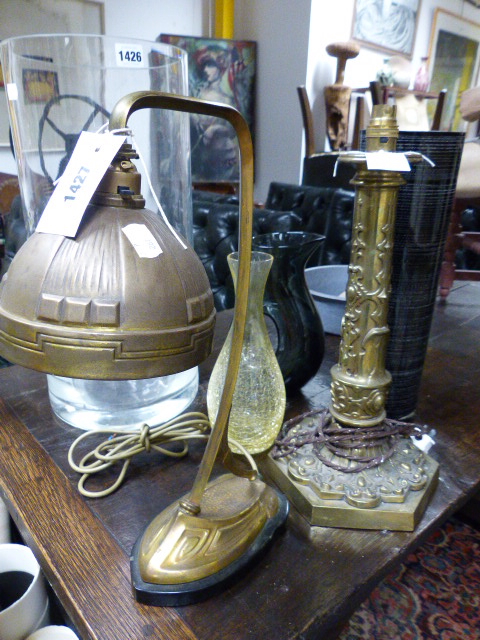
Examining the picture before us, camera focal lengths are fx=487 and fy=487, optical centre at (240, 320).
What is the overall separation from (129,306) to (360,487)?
1.03 ft

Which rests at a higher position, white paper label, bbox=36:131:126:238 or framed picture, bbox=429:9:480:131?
framed picture, bbox=429:9:480:131

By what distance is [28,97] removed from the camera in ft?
2.78

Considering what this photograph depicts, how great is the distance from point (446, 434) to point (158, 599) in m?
0.44

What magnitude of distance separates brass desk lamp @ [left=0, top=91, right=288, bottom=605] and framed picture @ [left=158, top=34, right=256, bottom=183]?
2.74 metres

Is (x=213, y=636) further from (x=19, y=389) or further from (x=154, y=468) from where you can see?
(x=19, y=389)

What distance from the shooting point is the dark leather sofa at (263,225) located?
152cm

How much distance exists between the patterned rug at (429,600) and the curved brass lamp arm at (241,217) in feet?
2.23

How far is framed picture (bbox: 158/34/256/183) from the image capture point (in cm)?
292

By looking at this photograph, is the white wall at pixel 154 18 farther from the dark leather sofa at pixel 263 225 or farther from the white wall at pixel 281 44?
the dark leather sofa at pixel 263 225

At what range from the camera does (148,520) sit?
49cm

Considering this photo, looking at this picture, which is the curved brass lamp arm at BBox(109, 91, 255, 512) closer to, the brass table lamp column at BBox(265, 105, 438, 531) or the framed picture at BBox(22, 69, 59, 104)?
Result: the brass table lamp column at BBox(265, 105, 438, 531)

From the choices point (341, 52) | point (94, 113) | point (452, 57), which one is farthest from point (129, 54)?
point (452, 57)

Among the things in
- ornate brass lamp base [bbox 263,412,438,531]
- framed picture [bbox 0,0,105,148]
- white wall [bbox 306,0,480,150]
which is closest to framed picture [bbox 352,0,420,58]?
white wall [bbox 306,0,480,150]

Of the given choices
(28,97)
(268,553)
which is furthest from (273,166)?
(268,553)
